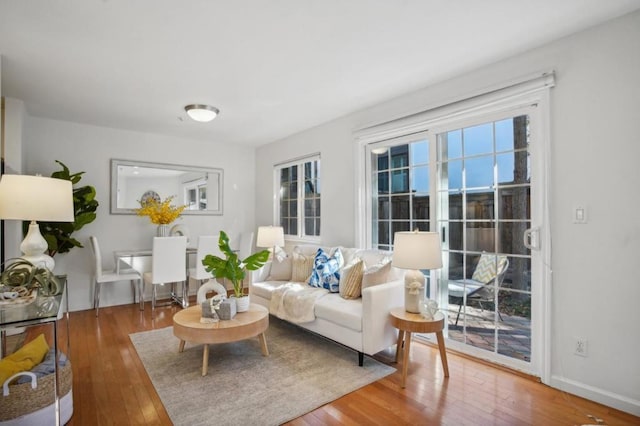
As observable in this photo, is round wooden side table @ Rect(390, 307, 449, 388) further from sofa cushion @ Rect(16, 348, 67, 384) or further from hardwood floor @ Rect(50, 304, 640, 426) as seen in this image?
sofa cushion @ Rect(16, 348, 67, 384)

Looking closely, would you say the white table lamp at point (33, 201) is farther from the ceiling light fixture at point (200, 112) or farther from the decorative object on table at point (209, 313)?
the ceiling light fixture at point (200, 112)

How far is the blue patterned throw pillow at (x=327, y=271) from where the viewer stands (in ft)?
11.1

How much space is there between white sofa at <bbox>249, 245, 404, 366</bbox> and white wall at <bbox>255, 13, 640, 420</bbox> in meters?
1.17

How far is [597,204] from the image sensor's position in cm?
222

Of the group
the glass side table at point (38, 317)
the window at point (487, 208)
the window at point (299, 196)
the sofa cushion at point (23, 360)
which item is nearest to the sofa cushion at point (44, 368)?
the sofa cushion at point (23, 360)

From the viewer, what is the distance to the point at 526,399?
2217 millimetres

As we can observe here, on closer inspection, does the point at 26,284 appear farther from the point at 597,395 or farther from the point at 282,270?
the point at 597,395

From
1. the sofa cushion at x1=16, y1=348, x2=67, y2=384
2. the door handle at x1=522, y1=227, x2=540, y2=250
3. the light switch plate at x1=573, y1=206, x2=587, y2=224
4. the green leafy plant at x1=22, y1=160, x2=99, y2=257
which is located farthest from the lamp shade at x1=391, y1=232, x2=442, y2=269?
the green leafy plant at x1=22, y1=160, x2=99, y2=257

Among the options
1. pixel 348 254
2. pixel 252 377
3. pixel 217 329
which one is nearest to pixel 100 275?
pixel 217 329

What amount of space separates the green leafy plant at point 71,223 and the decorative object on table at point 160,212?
0.59 metres

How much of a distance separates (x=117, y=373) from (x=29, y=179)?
5.14ft

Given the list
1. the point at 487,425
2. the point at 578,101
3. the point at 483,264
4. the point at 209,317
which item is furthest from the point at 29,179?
the point at 578,101

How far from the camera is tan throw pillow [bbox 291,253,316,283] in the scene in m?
3.83

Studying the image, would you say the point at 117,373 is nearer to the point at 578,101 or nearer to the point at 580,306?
the point at 580,306
